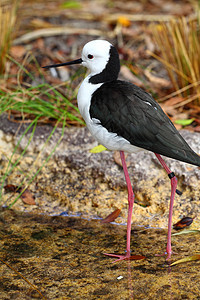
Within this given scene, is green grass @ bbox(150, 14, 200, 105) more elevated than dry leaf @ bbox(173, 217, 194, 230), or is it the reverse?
green grass @ bbox(150, 14, 200, 105)

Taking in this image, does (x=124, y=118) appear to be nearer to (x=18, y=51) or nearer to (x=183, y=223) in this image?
(x=183, y=223)

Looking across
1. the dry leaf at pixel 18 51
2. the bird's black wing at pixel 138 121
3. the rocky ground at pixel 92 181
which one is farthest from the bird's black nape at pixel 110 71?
the dry leaf at pixel 18 51

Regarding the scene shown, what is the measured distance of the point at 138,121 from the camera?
8.95 feet

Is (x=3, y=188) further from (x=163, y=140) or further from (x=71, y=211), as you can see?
(x=163, y=140)

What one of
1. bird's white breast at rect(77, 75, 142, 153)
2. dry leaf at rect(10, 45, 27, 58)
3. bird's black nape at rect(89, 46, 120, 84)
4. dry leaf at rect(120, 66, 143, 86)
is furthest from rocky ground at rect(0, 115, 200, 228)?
dry leaf at rect(10, 45, 27, 58)

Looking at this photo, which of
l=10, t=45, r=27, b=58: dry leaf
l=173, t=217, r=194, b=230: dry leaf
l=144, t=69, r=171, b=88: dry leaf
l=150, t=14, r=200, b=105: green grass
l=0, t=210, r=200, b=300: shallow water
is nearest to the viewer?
l=0, t=210, r=200, b=300: shallow water

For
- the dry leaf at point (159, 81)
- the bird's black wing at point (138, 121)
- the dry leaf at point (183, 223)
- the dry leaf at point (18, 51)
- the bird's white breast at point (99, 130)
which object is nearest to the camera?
the bird's black wing at point (138, 121)

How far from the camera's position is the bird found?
2.69 m

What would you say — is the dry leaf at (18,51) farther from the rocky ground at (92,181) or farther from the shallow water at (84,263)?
the shallow water at (84,263)

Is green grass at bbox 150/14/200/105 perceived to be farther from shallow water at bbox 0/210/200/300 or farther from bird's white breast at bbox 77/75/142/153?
shallow water at bbox 0/210/200/300

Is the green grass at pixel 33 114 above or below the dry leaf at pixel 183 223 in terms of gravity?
above

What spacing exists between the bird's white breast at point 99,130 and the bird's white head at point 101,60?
7 centimetres

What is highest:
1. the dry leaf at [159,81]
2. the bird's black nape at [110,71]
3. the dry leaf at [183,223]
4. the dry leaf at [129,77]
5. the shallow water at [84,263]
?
the bird's black nape at [110,71]

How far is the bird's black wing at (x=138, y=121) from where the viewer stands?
2672mm
